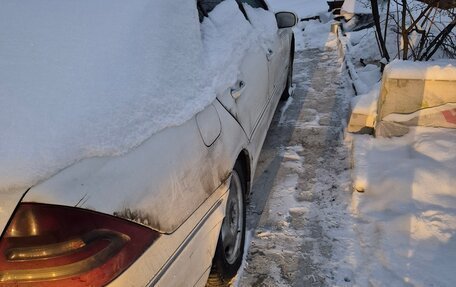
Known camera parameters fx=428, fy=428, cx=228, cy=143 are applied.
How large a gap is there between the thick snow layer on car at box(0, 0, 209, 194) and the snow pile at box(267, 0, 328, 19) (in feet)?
40.6

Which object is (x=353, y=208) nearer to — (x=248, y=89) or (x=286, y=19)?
(x=248, y=89)

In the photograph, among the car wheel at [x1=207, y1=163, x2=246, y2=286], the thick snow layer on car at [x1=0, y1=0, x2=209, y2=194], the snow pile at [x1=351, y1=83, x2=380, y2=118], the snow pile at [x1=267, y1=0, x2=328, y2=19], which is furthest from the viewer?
the snow pile at [x1=267, y1=0, x2=328, y2=19]

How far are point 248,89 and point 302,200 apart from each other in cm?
113

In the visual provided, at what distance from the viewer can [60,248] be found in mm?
1436

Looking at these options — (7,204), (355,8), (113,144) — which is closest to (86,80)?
(113,144)

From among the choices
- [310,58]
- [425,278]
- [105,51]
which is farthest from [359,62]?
[105,51]

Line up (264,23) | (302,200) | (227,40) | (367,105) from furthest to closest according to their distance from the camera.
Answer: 1. (367,105)
2. (264,23)
3. (302,200)
4. (227,40)

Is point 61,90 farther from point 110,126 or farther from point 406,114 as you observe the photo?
point 406,114

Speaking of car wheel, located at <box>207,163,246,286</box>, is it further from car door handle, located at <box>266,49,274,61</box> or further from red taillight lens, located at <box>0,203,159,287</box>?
car door handle, located at <box>266,49,274,61</box>

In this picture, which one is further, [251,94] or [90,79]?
[251,94]

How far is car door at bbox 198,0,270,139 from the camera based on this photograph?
2658mm

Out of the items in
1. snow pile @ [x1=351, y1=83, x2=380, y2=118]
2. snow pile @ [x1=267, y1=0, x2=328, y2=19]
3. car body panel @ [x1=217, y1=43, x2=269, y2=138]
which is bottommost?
snow pile @ [x1=267, y1=0, x2=328, y2=19]

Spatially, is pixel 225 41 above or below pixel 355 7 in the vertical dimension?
above

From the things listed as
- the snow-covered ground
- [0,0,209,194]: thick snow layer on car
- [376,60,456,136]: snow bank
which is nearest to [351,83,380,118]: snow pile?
the snow-covered ground
